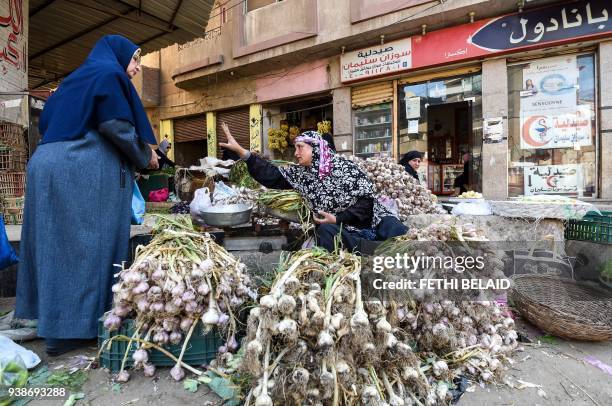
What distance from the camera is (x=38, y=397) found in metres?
1.82

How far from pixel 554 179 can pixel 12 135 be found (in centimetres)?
847

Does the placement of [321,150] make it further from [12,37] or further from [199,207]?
[12,37]

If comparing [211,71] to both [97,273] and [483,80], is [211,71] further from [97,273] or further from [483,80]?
[97,273]

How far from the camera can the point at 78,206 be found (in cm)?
217

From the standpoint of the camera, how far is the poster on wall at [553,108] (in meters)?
6.36

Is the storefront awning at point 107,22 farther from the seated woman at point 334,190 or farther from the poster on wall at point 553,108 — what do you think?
the poster on wall at point 553,108

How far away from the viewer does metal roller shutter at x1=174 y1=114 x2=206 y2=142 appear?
11.8 meters

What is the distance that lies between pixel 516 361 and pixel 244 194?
2629mm

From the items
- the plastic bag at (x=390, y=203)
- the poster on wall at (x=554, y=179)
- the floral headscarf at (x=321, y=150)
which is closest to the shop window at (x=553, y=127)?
the poster on wall at (x=554, y=179)

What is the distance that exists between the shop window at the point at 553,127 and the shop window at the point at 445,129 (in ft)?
2.11

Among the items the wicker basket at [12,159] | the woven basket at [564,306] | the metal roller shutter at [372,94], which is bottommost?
the woven basket at [564,306]

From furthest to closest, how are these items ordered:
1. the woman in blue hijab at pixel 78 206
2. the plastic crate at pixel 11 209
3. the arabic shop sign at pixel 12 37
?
the arabic shop sign at pixel 12 37 < the plastic crate at pixel 11 209 < the woman in blue hijab at pixel 78 206

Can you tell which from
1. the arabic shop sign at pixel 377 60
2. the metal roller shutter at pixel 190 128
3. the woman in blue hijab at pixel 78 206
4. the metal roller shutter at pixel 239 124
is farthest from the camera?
the metal roller shutter at pixel 190 128

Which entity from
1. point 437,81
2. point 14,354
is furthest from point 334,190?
point 437,81
